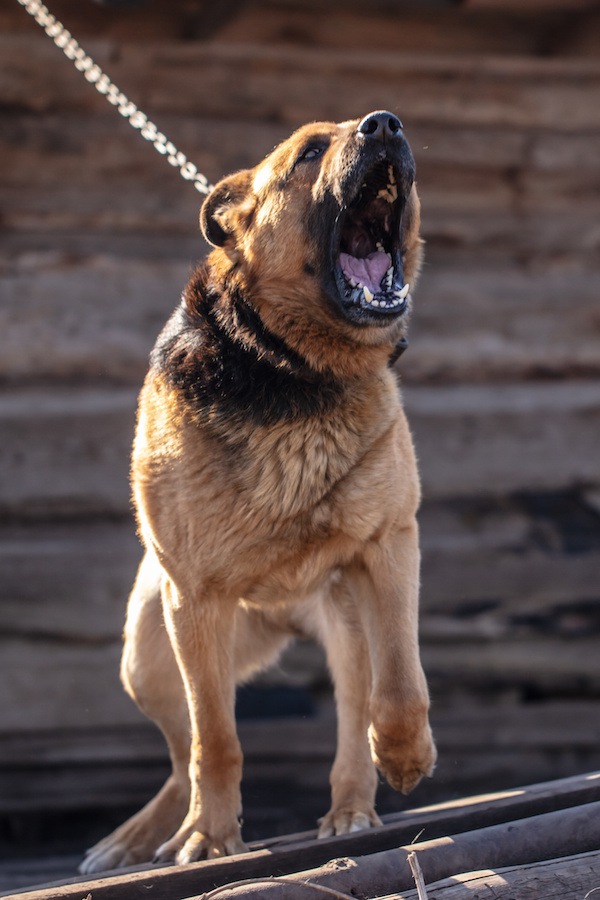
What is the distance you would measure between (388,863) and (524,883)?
0.34 meters

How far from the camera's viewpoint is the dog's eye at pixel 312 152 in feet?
10.3

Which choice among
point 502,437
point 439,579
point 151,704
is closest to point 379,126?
point 151,704

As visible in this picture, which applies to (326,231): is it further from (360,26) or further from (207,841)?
(360,26)

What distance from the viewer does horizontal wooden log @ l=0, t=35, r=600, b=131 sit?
5.46m

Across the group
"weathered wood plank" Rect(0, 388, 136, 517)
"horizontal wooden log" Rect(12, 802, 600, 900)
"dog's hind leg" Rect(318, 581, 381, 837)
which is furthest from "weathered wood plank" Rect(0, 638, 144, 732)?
"horizontal wooden log" Rect(12, 802, 600, 900)

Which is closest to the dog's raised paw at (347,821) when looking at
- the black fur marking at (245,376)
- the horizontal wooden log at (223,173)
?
the black fur marking at (245,376)

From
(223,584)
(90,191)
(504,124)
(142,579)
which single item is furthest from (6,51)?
(223,584)

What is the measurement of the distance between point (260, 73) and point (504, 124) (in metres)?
1.43

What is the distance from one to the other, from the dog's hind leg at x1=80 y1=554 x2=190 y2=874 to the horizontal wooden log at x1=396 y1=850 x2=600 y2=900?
4.54 feet

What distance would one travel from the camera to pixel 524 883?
95.7 inches

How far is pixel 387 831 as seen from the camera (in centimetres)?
290

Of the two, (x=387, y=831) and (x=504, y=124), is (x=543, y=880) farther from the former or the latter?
(x=504, y=124)

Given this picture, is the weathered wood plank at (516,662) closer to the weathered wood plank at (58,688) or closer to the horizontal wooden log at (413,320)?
the horizontal wooden log at (413,320)

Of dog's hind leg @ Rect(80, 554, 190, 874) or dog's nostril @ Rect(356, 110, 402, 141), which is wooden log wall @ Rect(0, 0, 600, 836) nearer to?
dog's hind leg @ Rect(80, 554, 190, 874)
